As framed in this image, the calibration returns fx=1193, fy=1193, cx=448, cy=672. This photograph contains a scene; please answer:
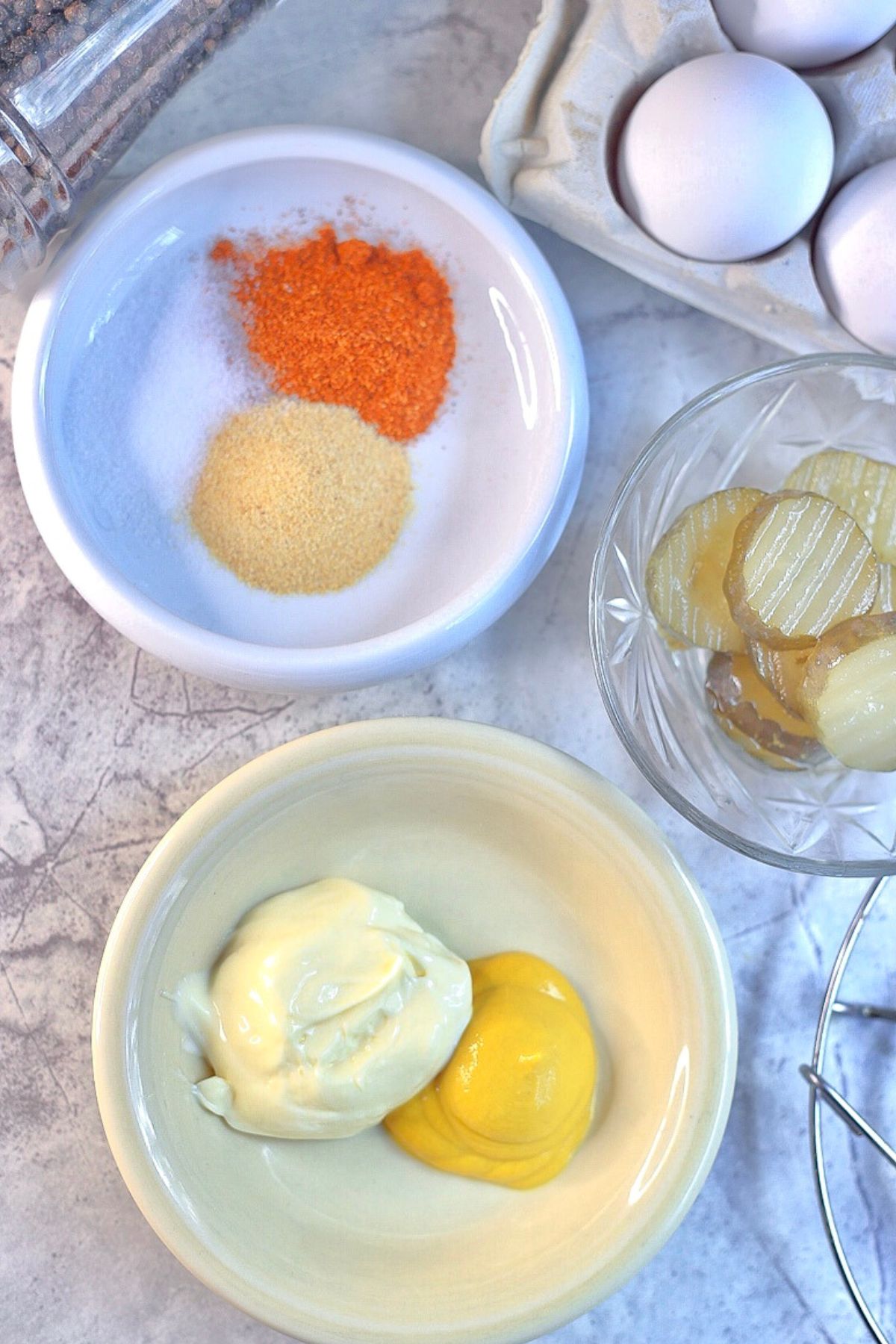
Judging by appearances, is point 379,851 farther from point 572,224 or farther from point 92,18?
point 92,18

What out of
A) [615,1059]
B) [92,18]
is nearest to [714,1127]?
[615,1059]

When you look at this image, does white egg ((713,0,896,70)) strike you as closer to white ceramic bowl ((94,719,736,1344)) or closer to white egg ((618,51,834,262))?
white egg ((618,51,834,262))

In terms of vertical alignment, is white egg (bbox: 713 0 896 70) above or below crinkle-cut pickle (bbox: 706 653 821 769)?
above

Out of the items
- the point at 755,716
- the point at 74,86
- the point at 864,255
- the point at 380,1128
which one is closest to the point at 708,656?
the point at 755,716

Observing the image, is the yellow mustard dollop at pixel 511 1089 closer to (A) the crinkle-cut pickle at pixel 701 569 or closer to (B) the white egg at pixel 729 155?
(A) the crinkle-cut pickle at pixel 701 569

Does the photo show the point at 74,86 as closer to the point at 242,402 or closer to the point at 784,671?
the point at 242,402

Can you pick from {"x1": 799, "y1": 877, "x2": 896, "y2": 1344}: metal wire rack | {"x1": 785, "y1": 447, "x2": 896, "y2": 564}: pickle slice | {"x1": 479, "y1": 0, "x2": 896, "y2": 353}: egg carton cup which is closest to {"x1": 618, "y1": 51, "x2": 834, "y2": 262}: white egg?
{"x1": 479, "y1": 0, "x2": 896, "y2": 353}: egg carton cup
